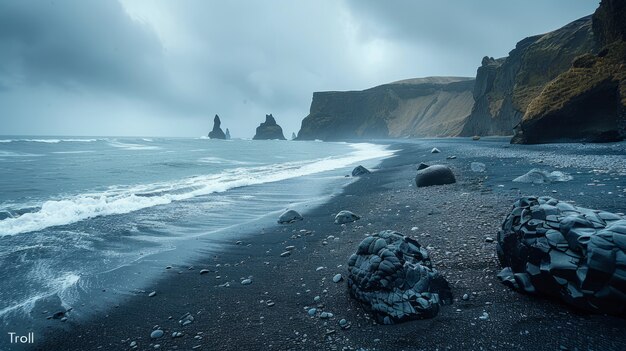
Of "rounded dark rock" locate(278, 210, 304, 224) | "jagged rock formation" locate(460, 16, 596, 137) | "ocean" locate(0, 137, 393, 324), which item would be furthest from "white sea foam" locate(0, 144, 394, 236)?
"jagged rock formation" locate(460, 16, 596, 137)

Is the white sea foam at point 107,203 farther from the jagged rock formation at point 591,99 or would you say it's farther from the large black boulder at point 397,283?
the jagged rock formation at point 591,99

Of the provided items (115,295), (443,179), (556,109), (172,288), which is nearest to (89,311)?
(115,295)

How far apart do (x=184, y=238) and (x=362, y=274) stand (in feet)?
21.8

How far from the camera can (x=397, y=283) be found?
398 cm

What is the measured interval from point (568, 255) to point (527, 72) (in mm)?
59451

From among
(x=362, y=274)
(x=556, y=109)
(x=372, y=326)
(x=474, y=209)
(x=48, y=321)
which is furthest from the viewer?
(x=556, y=109)

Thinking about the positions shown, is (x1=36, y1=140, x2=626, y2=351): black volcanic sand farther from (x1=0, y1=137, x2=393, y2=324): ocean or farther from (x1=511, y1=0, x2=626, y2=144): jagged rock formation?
(x1=511, y1=0, x2=626, y2=144): jagged rock formation

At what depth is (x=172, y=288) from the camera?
5.76 metres

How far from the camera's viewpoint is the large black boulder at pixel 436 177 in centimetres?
1250

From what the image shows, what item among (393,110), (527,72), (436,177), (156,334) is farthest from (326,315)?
(393,110)

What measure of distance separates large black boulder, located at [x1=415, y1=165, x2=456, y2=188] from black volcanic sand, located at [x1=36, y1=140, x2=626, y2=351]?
3.52 metres

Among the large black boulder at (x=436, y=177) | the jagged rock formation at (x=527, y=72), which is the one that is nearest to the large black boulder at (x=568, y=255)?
the large black boulder at (x=436, y=177)

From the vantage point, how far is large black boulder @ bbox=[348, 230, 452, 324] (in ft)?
12.3

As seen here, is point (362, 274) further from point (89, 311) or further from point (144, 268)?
point (144, 268)
